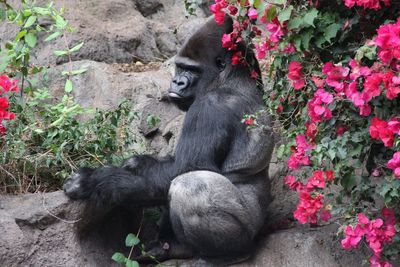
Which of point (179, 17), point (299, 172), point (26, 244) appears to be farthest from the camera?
point (179, 17)

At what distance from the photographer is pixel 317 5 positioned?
11.0 feet

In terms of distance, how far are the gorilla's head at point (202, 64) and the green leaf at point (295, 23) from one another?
3.25ft

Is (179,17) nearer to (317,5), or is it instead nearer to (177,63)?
(177,63)

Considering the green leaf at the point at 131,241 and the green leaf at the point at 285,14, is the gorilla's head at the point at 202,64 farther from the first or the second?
the green leaf at the point at 285,14

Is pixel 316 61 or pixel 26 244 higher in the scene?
pixel 316 61

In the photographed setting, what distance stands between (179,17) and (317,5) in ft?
10.9

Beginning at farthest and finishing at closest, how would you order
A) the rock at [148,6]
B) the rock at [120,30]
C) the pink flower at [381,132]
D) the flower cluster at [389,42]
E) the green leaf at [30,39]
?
the rock at [148,6] < the rock at [120,30] < the green leaf at [30,39] < the pink flower at [381,132] < the flower cluster at [389,42]

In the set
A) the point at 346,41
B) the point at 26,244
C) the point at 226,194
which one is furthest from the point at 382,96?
the point at 26,244

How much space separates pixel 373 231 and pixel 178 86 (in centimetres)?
154

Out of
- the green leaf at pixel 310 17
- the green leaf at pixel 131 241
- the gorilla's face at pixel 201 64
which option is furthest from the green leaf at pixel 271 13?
the green leaf at pixel 131 241

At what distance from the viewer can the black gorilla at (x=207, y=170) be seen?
3.82m

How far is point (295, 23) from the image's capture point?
327cm

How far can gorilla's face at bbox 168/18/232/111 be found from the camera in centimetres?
425

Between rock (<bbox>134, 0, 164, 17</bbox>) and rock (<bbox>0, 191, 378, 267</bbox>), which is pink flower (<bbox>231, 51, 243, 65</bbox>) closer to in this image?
rock (<bbox>0, 191, 378, 267</bbox>)
